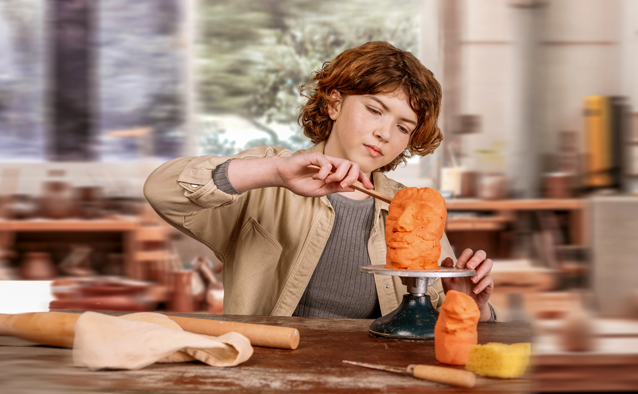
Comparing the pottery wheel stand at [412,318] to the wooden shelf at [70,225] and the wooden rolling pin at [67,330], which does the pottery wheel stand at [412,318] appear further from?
the wooden shelf at [70,225]

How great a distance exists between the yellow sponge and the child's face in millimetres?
889

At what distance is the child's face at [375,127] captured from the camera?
1.65 m

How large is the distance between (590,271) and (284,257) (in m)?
1.36

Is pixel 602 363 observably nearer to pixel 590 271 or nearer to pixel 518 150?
pixel 590 271

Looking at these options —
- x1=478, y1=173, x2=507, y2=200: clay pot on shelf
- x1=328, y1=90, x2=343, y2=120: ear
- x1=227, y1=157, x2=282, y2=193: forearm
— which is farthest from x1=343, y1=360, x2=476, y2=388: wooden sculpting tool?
x1=478, y1=173, x2=507, y2=200: clay pot on shelf

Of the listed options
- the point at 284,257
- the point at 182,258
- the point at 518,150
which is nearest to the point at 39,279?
the point at 182,258

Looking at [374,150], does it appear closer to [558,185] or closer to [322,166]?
[322,166]

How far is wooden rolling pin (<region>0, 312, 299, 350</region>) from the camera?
3.19 ft

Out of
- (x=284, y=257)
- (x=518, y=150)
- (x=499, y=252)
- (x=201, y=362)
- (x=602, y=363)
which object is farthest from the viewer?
(x=499, y=252)

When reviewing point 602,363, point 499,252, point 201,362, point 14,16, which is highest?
point 14,16

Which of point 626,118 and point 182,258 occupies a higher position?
point 626,118

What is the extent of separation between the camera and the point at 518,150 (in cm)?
43

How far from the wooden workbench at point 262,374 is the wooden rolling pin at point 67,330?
1 centimetres

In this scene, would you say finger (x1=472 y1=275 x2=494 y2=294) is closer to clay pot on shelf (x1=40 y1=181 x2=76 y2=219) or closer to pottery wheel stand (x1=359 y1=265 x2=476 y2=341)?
pottery wheel stand (x1=359 y1=265 x2=476 y2=341)
